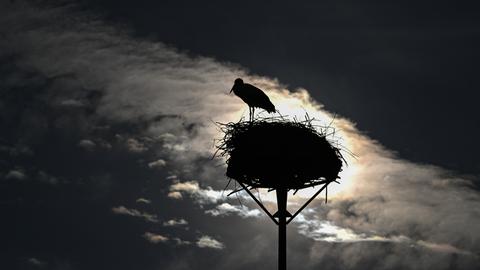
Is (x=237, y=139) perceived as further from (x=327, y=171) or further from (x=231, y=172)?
(x=327, y=171)

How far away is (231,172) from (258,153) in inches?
31.0

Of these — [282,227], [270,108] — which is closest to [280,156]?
[282,227]

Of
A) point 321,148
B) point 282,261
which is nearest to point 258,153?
point 321,148

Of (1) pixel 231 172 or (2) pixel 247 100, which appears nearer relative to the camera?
(1) pixel 231 172

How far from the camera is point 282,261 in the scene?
12.8 m

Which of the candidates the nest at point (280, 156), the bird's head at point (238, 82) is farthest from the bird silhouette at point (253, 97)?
the nest at point (280, 156)

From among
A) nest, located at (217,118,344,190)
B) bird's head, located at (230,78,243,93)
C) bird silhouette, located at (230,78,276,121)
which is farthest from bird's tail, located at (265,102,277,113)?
nest, located at (217,118,344,190)

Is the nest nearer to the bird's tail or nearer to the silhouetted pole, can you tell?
the silhouetted pole

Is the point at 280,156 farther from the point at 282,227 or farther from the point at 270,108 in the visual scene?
the point at 270,108

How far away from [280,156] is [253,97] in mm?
4659

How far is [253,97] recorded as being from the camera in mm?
17031

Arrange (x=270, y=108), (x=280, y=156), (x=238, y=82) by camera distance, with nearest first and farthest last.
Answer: (x=280, y=156) → (x=270, y=108) → (x=238, y=82)

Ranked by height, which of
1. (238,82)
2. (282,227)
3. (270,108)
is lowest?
(282,227)

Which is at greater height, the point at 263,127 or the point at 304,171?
the point at 263,127
